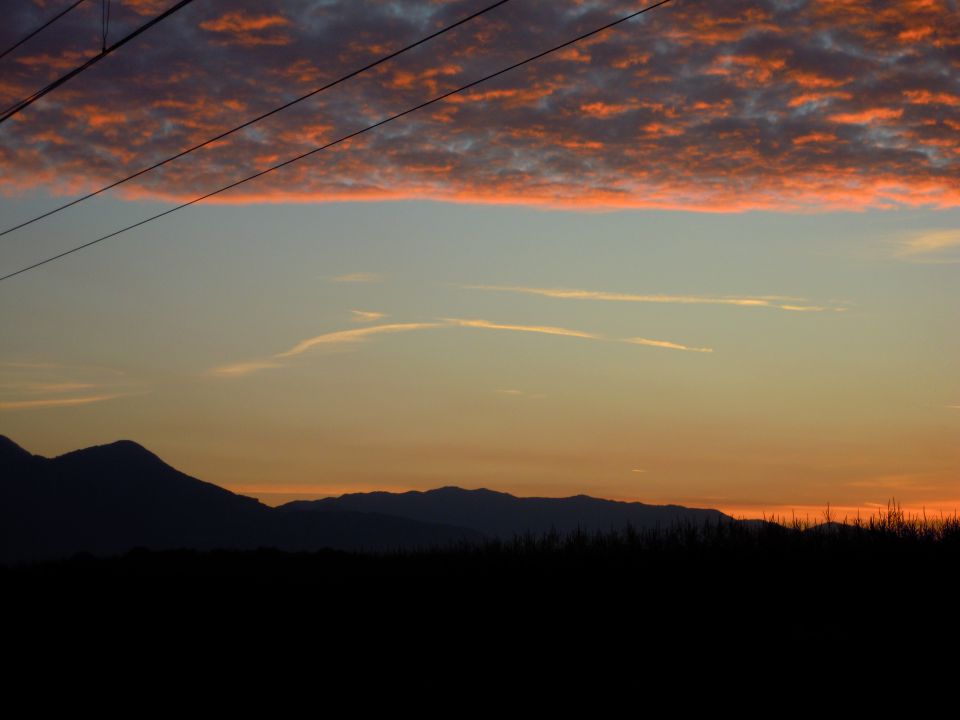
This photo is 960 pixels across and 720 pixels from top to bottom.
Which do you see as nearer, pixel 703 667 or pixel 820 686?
pixel 820 686

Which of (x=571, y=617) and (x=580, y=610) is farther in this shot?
(x=580, y=610)

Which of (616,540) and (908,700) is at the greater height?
(616,540)

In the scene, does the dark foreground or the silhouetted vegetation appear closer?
the dark foreground

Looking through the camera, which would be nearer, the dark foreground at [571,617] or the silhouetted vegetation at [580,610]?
the dark foreground at [571,617]

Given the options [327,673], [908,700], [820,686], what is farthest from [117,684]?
[908,700]

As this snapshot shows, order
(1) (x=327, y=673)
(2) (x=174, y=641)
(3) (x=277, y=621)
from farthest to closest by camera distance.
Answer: (3) (x=277, y=621), (2) (x=174, y=641), (1) (x=327, y=673)

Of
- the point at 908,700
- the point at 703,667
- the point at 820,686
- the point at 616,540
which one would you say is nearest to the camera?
the point at 908,700

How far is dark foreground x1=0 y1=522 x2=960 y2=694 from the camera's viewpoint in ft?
47.5

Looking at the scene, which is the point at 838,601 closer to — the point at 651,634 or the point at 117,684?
the point at 651,634

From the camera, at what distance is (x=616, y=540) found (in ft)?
88.5

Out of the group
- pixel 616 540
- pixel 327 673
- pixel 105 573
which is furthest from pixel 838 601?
pixel 105 573

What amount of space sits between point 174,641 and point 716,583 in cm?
959

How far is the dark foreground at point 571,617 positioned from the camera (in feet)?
47.5

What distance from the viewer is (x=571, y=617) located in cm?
1859
